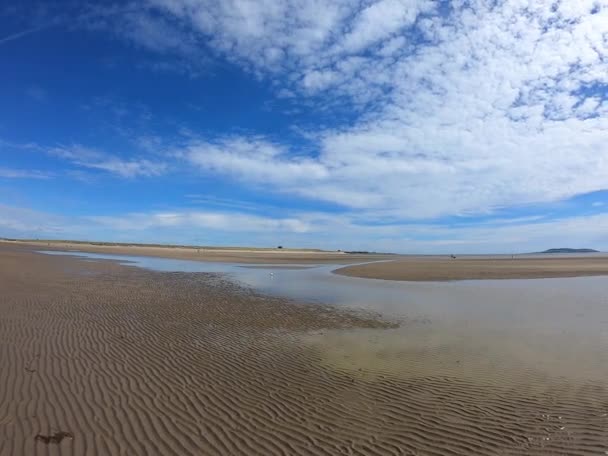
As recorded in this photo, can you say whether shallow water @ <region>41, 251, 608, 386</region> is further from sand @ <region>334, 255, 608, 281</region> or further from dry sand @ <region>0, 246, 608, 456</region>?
sand @ <region>334, 255, 608, 281</region>

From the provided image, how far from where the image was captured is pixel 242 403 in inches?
295

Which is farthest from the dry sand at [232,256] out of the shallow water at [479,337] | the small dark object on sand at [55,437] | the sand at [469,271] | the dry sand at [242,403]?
the small dark object on sand at [55,437]

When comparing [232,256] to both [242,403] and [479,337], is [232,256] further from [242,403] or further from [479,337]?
[242,403]

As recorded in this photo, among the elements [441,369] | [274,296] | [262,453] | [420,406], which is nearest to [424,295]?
[274,296]

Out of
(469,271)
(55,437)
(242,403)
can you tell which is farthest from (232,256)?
(55,437)

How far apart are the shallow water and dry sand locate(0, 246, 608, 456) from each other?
2.35 ft

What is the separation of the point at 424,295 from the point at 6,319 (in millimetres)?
19939

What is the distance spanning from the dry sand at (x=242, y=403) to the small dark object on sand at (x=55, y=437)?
1cm

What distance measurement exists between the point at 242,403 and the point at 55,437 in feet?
10.0

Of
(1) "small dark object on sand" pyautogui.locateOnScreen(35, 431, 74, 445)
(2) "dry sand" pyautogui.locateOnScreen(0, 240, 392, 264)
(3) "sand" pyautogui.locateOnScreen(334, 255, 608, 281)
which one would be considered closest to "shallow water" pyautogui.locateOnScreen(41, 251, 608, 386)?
(1) "small dark object on sand" pyautogui.locateOnScreen(35, 431, 74, 445)

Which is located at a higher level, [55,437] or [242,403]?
[55,437]

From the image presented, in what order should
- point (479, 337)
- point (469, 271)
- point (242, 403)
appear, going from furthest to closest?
point (469, 271)
point (479, 337)
point (242, 403)

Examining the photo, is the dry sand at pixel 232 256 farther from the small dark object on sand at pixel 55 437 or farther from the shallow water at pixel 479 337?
the small dark object on sand at pixel 55 437

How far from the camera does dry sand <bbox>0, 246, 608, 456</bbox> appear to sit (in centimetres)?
590
